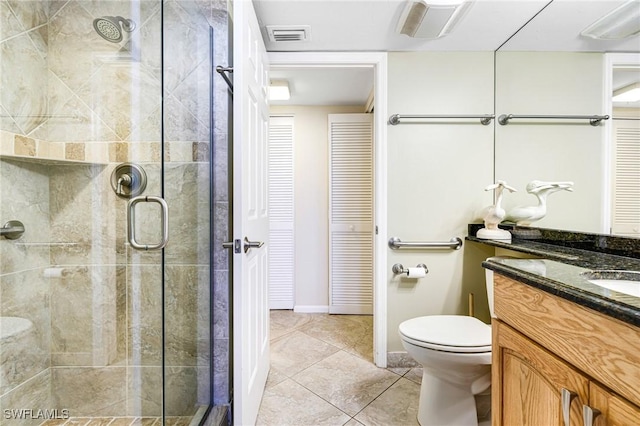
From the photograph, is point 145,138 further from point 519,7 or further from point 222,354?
point 519,7

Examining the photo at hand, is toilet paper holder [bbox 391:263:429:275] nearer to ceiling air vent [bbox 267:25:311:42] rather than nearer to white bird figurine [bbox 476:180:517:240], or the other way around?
white bird figurine [bbox 476:180:517:240]

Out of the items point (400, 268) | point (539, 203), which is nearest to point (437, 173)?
point (539, 203)

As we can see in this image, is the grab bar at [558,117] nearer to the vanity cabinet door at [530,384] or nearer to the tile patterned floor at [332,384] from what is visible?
the vanity cabinet door at [530,384]

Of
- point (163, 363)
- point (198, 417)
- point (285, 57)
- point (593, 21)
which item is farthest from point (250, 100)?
point (593, 21)

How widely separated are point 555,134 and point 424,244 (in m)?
0.94

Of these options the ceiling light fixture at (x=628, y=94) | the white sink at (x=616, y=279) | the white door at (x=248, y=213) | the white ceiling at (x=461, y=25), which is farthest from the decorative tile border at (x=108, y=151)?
the ceiling light fixture at (x=628, y=94)

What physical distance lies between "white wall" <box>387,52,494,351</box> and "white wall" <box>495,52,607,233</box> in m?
0.13

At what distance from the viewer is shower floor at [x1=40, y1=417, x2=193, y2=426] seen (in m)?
1.15

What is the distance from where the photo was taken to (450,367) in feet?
4.06

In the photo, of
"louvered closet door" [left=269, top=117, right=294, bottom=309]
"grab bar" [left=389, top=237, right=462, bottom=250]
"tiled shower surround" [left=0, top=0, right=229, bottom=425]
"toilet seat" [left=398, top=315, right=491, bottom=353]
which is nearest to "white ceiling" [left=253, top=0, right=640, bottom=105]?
"tiled shower surround" [left=0, top=0, right=229, bottom=425]

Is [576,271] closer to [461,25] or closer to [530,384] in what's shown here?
[530,384]

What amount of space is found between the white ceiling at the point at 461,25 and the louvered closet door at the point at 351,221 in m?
1.04

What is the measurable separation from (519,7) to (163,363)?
2.48m

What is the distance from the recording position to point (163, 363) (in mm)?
1161
